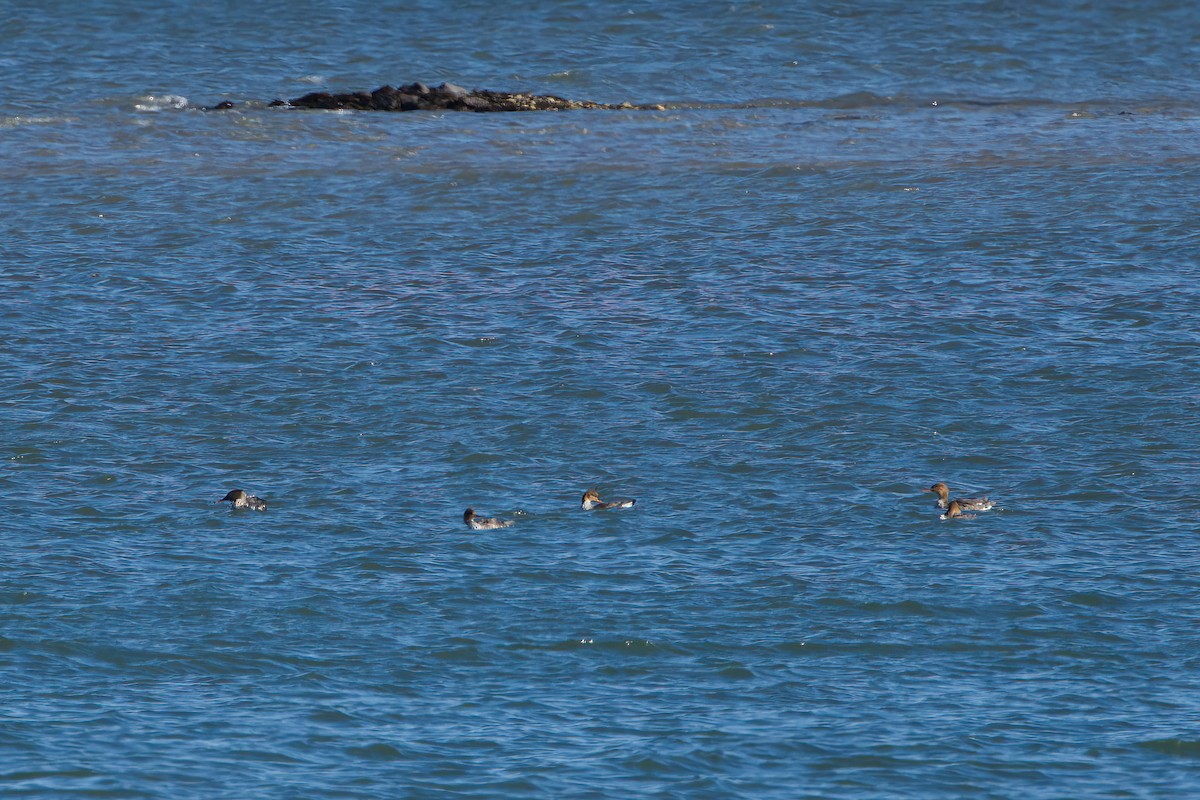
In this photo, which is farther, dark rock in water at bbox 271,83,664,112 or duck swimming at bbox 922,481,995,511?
dark rock in water at bbox 271,83,664,112

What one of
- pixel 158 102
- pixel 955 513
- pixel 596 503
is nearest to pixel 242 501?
pixel 596 503

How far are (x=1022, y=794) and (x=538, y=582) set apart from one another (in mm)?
5460

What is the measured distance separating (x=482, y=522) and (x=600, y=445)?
2.97 metres

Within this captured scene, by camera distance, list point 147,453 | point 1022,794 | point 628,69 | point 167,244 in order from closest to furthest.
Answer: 1. point 1022,794
2. point 147,453
3. point 167,244
4. point 628,69

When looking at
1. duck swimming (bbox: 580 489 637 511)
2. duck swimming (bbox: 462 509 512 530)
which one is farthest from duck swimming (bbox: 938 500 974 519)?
duck swimming (bbox: 462 509 512 530)

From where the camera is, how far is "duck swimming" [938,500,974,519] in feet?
60.6

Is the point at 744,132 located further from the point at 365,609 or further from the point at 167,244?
the point at 365,609

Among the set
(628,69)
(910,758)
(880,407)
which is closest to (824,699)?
(910,758)

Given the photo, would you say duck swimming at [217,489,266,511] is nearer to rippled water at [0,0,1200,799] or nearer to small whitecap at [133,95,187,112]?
rippled water at [0,0,1200,799]

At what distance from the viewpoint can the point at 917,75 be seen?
43875 millimetres

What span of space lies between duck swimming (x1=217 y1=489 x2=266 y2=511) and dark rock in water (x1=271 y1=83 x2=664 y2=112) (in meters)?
22.0

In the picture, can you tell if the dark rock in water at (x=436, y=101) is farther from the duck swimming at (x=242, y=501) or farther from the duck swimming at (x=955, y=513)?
the duck swimming at (x=955, y=513)

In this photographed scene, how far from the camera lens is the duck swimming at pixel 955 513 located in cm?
1847

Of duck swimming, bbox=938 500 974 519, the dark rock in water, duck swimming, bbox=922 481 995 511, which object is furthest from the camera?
the dark rock in water
